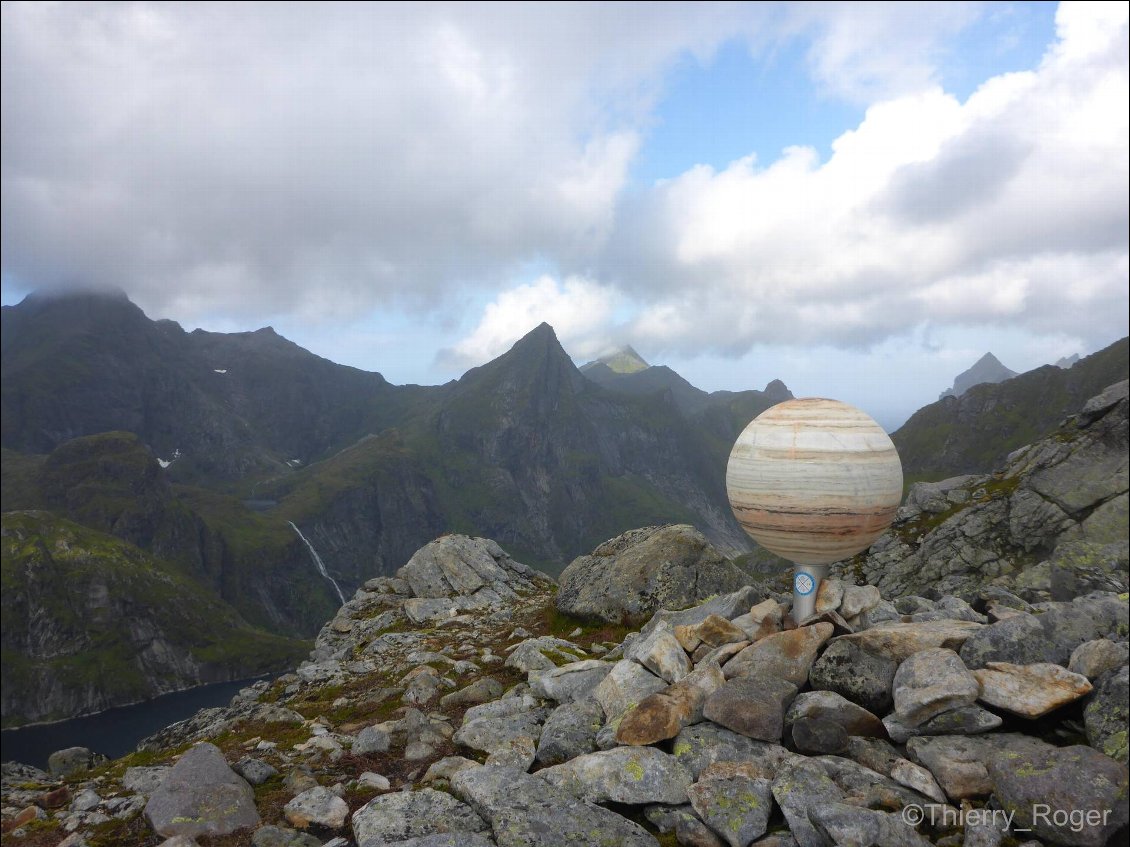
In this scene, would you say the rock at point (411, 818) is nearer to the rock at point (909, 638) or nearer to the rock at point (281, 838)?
the rock at point (281, 838)

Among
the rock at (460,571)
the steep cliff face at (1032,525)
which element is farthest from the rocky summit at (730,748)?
the rock at (460,571)

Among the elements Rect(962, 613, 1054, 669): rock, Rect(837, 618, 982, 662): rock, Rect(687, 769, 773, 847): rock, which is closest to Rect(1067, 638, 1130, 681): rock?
Rect(962, 613, 1054, 669): rock

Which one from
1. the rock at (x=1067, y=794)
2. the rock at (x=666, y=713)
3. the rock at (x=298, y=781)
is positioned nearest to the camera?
the rock at (x=1067, y=794)

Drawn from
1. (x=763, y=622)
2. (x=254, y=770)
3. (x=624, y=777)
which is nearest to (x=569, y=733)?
(x=624, y=777)

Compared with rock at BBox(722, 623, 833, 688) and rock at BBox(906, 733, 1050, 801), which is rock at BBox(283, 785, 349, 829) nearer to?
rock at BBox(722, 623, 833, 688)

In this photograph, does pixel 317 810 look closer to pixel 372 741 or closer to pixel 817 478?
pixel 372 741

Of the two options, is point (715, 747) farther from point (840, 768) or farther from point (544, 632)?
point (544, 632)

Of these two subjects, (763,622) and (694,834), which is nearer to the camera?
(694,834)
